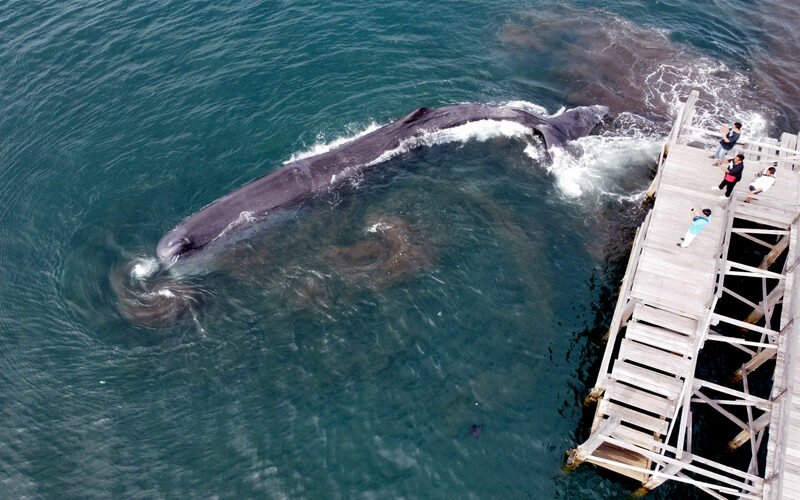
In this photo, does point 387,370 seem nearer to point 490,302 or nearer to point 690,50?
point 490,302

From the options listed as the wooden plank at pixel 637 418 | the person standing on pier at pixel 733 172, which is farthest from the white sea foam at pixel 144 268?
the person standing on pier at pixel 733 172

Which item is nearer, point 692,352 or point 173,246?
point 692,352

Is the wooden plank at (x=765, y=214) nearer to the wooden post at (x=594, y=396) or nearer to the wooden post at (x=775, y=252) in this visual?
the wooden post at (x=775, y=252)

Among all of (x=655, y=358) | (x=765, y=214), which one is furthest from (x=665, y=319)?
(x=765, y=214)

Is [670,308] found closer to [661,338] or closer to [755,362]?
[661,338]

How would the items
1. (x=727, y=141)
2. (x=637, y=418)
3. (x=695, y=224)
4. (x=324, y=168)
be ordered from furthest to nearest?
(x=324, y=168) → (x=727, y=141) → (x=695, y=224) → (x=637, y=418)

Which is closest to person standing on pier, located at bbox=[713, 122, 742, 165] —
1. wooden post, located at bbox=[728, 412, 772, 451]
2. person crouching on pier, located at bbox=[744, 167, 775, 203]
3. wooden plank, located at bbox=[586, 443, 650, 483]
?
person crouching on pier, located at bbox=[744, 167, 775, 203]

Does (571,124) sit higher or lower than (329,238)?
higher
